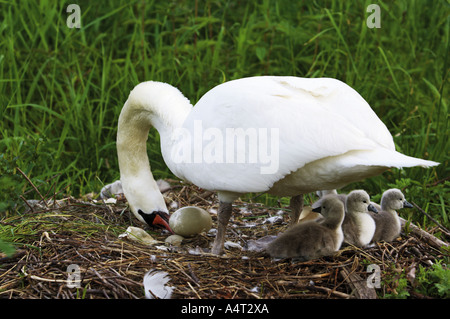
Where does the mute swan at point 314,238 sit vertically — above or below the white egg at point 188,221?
above

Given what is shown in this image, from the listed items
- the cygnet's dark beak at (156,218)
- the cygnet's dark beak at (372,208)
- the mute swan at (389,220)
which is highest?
the cygnet's dark beak at (372,208)

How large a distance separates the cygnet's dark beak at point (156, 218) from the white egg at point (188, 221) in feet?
0.54

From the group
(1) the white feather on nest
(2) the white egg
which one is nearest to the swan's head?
(2) the white egg

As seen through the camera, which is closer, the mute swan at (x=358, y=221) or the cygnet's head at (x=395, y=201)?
the mute swan at (x=358, y=221)

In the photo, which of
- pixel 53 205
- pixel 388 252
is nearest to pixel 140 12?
pixel 53 205

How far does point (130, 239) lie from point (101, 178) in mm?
1843

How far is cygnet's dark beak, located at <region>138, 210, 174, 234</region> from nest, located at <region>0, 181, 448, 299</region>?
0.23 meters

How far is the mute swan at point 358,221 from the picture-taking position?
14.8 ft

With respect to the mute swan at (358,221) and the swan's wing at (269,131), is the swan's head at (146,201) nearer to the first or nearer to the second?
the swan's wing at (269,131)

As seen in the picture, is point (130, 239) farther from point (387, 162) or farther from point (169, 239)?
point (387, 162)

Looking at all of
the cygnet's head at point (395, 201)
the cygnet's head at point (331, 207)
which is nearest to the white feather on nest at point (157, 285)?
Answer: the cygnet's head at point (331, 207)

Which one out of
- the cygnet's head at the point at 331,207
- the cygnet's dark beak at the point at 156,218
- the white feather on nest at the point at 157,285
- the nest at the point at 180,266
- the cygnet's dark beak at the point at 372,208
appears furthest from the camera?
the cygnet's dark beak at the point at 156,218

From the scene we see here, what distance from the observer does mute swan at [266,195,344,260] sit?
430 cm

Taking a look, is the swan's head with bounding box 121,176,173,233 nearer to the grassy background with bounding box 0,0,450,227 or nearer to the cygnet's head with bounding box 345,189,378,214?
the grassy background with bounding box 0,0,450,227
